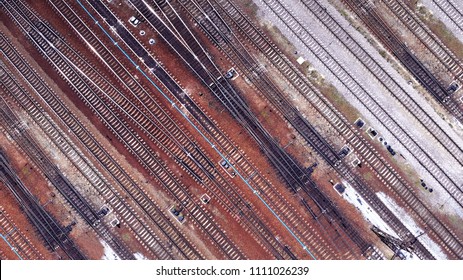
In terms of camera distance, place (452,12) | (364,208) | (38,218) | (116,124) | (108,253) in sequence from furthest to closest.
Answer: (452,12), (116,124), (38,218), (108,253), (364,208)

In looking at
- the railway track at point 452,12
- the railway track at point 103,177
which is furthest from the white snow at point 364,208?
the railway track at point 452,12

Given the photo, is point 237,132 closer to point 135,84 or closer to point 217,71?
point 217,71

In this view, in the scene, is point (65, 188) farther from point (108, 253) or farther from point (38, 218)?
point (108, 253)

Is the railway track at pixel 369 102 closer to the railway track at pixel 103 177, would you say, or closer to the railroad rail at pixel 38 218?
the railway track at pixel 103 177

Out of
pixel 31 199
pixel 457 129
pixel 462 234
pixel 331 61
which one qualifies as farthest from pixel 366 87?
pixel 31 199

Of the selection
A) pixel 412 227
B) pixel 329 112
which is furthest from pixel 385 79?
pixel 412 227

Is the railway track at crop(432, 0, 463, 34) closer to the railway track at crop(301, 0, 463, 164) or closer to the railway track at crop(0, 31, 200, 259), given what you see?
the railway track at crop(301, 0, 463, 164)

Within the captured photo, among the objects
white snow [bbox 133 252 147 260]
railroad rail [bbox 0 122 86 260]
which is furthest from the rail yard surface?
white snow [bbox 133 252 147 260]
